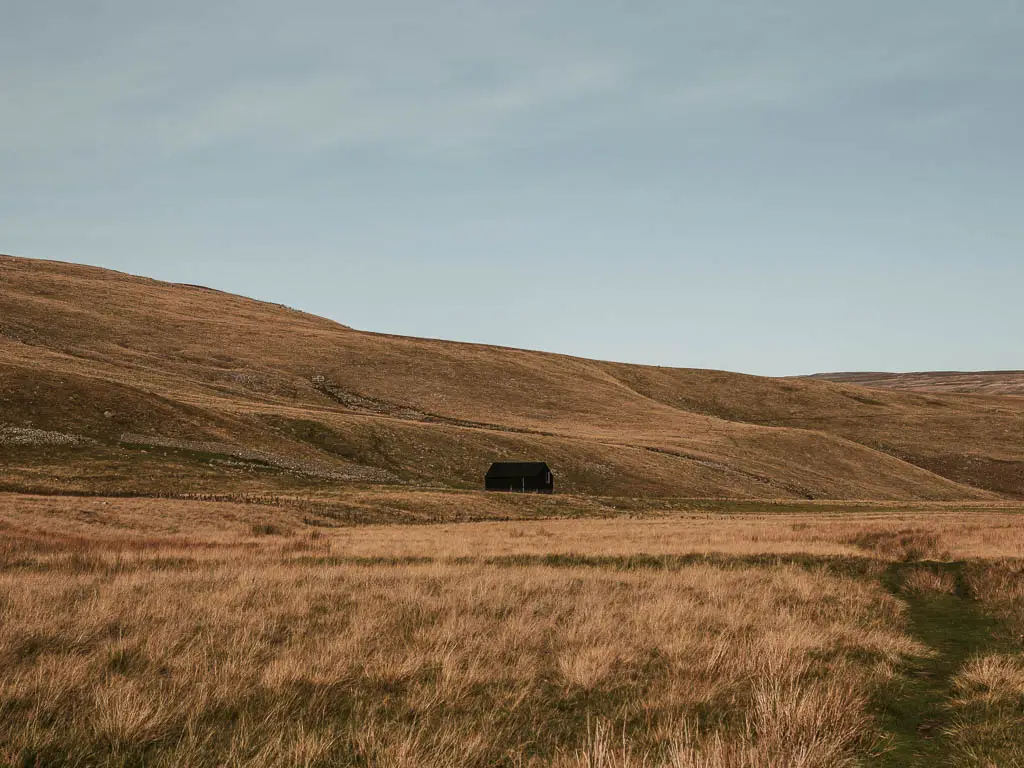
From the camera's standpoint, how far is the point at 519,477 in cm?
7038

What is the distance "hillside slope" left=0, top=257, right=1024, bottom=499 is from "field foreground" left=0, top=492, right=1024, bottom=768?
128 ft

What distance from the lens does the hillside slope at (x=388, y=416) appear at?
59.2 metres

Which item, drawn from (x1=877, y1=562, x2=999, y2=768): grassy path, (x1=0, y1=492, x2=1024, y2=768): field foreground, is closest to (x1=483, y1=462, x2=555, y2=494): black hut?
(x1=0, y1=492, x2=1024, y2=768): field foreground

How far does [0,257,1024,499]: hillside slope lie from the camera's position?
59.2m

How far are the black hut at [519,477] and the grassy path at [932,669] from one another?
2057 inches

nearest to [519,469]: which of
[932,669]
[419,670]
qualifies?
[932,669]

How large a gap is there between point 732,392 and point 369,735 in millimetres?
156647

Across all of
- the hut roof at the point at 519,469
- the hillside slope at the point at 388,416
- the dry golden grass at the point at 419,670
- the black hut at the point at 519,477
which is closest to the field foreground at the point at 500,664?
the dry golden grass at the point at 419,670

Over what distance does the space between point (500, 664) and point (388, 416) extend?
84.3 metres

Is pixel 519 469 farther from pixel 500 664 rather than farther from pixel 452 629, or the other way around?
pixel 500 664

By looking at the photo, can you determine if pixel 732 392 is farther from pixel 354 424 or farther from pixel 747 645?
pixel 747 645

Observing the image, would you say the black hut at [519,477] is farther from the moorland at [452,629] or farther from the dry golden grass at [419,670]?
the dry golden grass at [419,670]

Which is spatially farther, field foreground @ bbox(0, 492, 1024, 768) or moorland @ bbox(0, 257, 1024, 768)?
moorland @ bbox(0, 257, 1024, 768)

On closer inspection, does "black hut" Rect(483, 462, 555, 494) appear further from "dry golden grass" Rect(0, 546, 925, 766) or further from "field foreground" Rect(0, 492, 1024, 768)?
"dry golden grass" Rect(0, 546, 925, 766)
